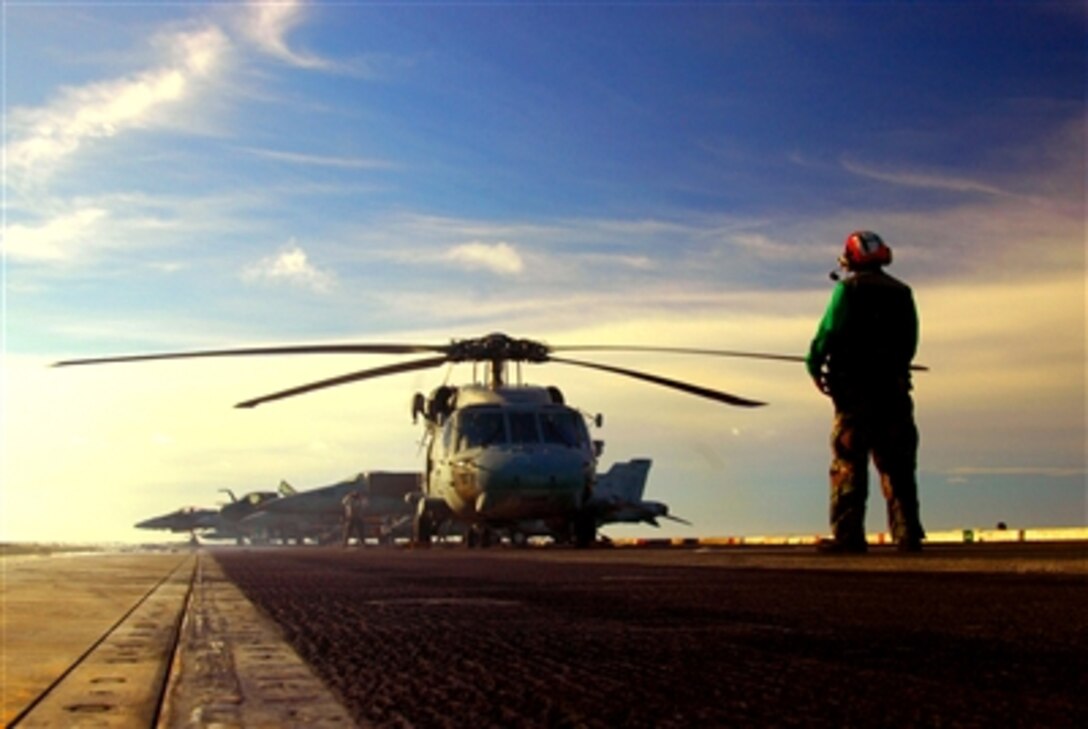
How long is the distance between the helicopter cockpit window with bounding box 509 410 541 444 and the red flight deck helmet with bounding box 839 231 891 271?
51.8ft

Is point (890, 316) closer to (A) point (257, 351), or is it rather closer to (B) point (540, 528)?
(A) point (257, 351)

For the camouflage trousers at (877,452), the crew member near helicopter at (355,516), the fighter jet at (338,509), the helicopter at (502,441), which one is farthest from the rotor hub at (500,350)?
the crew member near helicopter at (355,516)

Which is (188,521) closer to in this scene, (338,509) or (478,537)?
(338,509)

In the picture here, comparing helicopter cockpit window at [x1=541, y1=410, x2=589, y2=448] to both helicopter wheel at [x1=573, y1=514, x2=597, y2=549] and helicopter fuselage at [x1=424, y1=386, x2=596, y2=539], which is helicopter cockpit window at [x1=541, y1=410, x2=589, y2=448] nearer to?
helicopter fuselage at [x1=424, y1=386, x2=596, y2=539]

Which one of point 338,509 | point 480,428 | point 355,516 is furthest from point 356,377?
point 338,509

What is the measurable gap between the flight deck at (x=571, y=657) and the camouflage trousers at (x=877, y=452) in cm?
261

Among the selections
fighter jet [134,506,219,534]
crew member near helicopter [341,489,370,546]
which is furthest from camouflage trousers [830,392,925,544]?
fighter jet [134,506,219,534]

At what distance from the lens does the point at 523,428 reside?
1064 inches

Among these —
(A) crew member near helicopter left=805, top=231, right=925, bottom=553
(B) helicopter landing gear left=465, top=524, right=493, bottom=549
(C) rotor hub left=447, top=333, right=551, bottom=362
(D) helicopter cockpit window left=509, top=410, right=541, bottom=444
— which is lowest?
A: (B) helicopter landing gear left=465, top=524, right=493, bottom=549

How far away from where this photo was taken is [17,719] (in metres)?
3.22

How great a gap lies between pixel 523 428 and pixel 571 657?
75.1 ft

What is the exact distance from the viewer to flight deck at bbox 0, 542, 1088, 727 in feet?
9.74

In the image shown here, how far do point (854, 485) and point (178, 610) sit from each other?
618 centimetres

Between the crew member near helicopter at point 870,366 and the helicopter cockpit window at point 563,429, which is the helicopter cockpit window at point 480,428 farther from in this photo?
the crew member near helicopter at point 870,366
